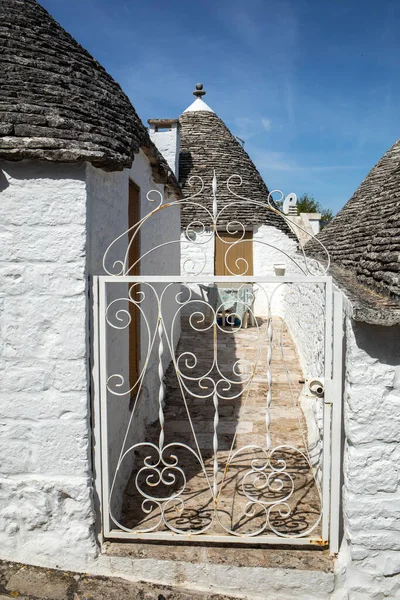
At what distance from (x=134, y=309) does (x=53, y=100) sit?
7.88 ft

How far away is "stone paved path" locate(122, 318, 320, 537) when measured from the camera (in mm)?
3654

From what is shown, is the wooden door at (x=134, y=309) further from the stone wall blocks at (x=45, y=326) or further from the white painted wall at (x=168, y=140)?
the white painted wall at (x=168, y=140)

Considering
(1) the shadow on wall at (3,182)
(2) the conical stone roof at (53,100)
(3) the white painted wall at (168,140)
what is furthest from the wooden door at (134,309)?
(3) the white painted wall at (168,140)

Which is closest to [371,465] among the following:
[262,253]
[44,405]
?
[44,405]

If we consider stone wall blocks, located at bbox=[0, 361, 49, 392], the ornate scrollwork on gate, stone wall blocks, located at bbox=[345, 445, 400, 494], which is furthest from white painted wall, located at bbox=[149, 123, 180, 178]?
stone wall blocks, located at bbox=[345, 445, 400, 494]

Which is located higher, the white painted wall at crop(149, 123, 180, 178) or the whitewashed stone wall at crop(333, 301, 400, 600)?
the white painted wall at crop(149, 123, 180, 178)

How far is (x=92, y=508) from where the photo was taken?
128 inches

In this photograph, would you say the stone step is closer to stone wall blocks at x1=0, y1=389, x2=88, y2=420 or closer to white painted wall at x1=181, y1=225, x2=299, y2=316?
stone wall blocks at x1=0, y1=389, x2=88, y2=420

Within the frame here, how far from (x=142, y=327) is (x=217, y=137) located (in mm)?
10821

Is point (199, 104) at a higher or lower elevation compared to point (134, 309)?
higher

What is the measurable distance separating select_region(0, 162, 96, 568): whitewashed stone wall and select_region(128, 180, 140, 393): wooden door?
1822mm

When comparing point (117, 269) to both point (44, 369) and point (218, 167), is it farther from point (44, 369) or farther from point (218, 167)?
point (218, 167)

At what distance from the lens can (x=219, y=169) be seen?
13.9 metres

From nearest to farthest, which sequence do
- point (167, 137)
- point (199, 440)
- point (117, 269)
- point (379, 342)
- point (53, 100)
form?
point (379, 342) < point (53, 100) < point (117, 269) < point (199, 440) < point (167, 137)
